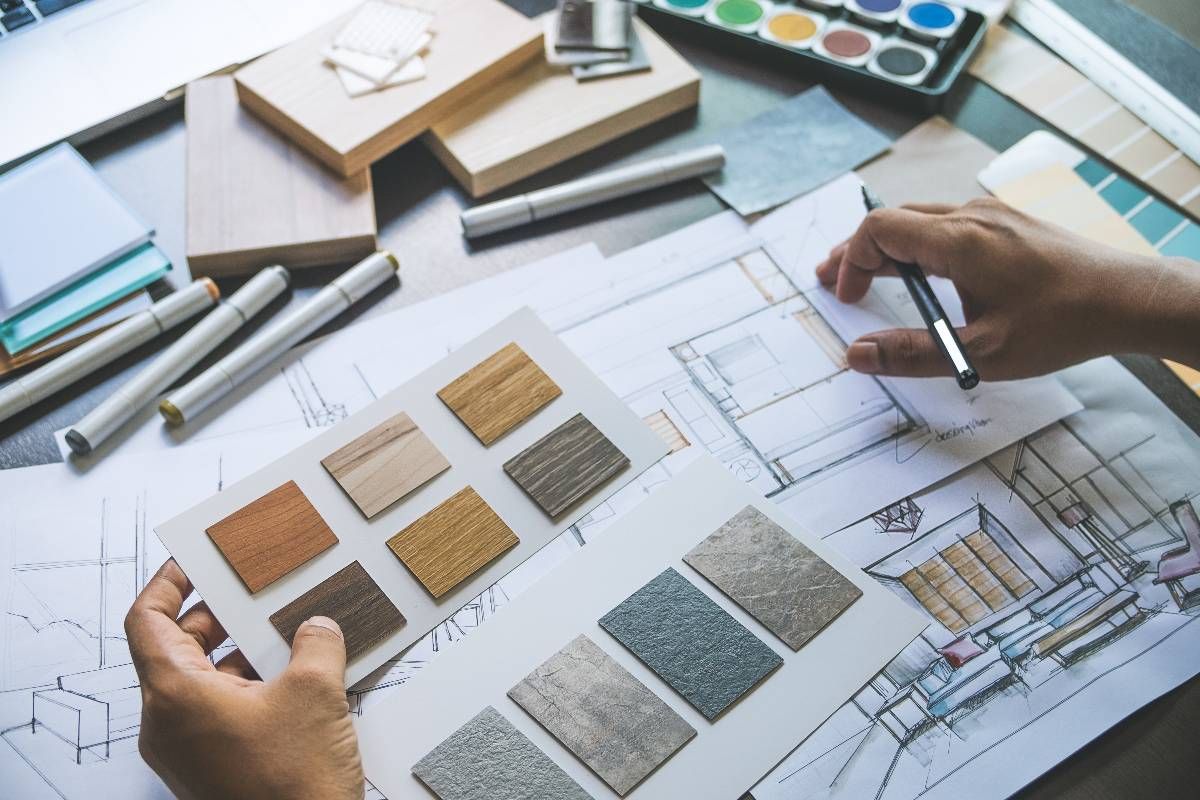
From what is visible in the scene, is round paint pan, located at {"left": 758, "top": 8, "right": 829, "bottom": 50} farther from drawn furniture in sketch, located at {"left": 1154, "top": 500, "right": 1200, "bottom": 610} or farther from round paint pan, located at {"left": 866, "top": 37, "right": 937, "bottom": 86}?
drawn furniture in sketch, located at {"left": 1154, "top": 500, "right": 1200, "bottom": 610}

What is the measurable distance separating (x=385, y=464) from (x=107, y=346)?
1.10 ft

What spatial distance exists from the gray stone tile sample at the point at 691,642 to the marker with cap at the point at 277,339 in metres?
0.46

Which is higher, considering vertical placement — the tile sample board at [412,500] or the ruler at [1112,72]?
the ruler at [1112,72]

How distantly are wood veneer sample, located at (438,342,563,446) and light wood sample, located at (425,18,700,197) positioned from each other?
0.91 feet

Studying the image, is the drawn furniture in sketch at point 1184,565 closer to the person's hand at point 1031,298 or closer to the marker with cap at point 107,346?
the person's hand at point 1031,298

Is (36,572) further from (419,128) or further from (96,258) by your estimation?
(419,128)

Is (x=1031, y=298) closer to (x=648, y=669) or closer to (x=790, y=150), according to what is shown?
(x=790, y=150)

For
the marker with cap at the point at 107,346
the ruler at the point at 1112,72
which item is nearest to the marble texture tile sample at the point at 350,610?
the marker with cap at the point at 107,346

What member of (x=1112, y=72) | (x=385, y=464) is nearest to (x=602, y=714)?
(x=385, y=464)

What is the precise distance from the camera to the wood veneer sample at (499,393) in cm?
102

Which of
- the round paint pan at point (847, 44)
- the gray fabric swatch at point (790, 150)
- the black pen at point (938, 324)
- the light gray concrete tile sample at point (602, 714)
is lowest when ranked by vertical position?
the light gray concrete tile sample at point (602, 714)

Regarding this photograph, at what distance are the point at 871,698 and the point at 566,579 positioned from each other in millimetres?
283

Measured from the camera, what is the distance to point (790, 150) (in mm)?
1294

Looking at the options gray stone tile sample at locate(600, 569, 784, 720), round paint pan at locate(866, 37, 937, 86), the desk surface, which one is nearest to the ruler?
the desk surface
